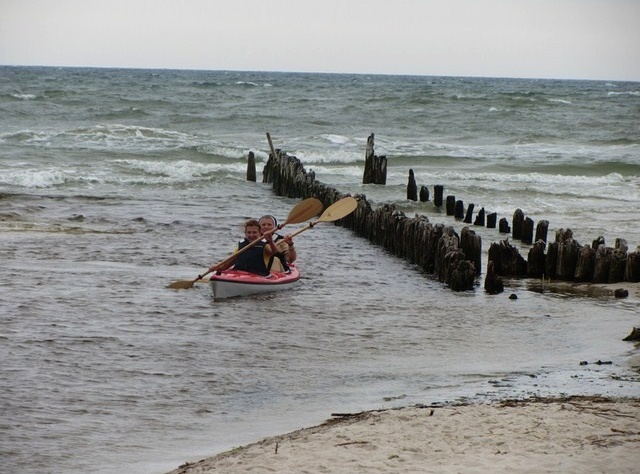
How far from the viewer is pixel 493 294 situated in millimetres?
12859

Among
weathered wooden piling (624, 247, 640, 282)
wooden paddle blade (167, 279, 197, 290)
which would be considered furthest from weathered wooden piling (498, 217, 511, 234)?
wooden paddle blade (167, 279, 197, 290)

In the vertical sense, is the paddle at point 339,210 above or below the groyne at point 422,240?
above

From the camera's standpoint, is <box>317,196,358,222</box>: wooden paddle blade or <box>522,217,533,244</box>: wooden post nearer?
<box>317,196,358,222</box>: wooden paddle blade

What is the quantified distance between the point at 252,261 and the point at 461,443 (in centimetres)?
687

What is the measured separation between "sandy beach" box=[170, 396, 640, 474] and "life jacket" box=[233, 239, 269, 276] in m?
5.72

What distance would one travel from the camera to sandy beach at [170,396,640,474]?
20.4ft

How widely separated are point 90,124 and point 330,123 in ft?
36.4

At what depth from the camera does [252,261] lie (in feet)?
43.4

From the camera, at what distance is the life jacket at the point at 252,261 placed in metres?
13.2

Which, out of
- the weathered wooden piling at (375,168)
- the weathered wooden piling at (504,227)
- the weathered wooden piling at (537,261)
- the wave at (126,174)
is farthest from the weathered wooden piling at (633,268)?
the wave at (126,174)

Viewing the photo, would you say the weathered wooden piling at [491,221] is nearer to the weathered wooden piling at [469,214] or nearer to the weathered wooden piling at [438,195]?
the weathered wooden piling at [469,214]

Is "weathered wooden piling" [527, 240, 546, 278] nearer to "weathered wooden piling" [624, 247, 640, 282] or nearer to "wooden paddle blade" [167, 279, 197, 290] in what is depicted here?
"weathered wooden piling" [624, 247, 640, 282]

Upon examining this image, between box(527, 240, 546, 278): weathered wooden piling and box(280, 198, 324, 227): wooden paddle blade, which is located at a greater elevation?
box(280, 198, 324, 227): wooden paddle blade

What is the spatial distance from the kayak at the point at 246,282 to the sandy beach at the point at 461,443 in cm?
515
